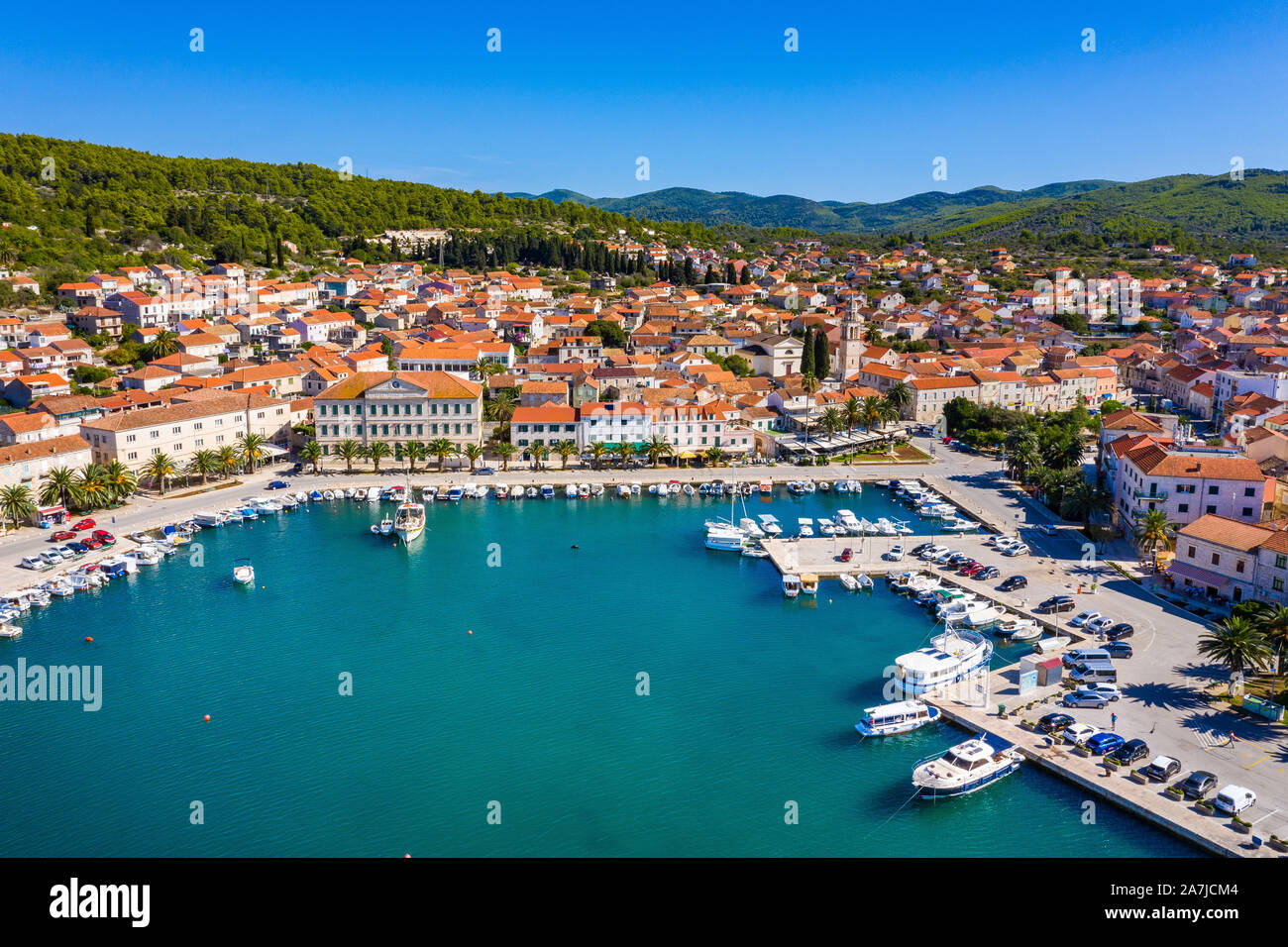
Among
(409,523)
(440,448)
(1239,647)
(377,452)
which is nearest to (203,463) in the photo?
(377,452)

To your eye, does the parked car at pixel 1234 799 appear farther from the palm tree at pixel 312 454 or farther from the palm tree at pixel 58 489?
the palm tree at pixel 58 489

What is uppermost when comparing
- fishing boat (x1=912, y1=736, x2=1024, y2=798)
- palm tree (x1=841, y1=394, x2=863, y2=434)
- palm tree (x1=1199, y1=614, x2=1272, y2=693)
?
palm tree (x1=841, y1=394, x2=863, y2=434)

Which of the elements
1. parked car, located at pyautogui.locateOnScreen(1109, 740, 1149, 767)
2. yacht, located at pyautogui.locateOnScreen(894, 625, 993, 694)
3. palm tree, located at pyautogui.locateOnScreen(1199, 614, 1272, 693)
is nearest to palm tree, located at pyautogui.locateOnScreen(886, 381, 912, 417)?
yacht, located at pyautogui.locateOnScreen(894, 625, 993, 694)

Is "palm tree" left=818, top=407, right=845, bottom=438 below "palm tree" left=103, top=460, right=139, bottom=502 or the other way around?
the other way around

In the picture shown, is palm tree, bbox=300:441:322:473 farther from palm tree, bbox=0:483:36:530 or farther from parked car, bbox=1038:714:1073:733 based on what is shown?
parked car, bbox=1038:714:1073:733

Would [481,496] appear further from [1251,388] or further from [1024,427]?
[1251,388]

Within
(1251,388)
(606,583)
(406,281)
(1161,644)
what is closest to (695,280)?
(406,281)

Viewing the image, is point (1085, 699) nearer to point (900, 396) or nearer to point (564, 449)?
point (564, 449)
